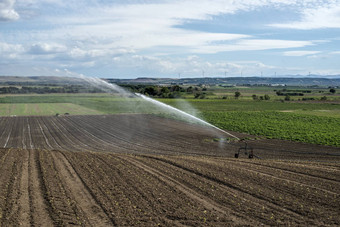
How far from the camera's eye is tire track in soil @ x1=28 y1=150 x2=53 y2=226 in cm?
1495

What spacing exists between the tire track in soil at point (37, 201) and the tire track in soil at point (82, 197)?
1.48 metres

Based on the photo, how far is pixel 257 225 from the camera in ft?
47.8

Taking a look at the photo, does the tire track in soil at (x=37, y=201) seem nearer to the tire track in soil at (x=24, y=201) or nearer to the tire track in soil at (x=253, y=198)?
the tire track in soil at (x=24, y=201)

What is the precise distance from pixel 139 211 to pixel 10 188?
7.95 m

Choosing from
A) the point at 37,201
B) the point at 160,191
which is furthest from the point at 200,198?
the point at 37,201

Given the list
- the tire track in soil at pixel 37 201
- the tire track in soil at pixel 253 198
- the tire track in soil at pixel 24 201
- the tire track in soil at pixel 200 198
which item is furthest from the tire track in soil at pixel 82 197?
the tire track in soil at pixel 253 198

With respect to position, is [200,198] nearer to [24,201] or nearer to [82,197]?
[82,197]

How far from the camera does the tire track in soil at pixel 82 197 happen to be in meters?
15.2

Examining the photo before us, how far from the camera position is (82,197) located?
18.3m

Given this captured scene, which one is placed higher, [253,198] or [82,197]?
[253,198]

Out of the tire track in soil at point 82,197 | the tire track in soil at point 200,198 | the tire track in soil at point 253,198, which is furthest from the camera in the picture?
the tire track in soil at point 253,198

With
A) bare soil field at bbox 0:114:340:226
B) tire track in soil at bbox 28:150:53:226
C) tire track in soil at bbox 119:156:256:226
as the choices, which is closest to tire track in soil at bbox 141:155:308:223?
bare soil field at bbox 0:114:340:226

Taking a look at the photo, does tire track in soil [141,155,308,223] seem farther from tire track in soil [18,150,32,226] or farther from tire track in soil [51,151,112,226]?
tire track in soil [18,150,32,226]

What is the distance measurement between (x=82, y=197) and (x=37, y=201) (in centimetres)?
214
